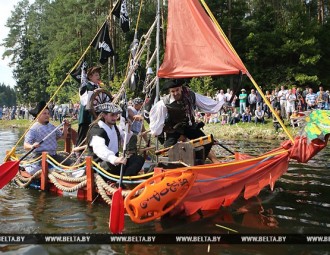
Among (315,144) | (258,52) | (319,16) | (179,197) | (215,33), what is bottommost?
(179,197)

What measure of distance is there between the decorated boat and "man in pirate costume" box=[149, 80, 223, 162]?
331 mm

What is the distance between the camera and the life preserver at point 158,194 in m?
5.20

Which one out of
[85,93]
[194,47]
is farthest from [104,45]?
[194,47]

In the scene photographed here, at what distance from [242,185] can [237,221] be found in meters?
0.53

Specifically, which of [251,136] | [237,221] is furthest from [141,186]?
[251,136]

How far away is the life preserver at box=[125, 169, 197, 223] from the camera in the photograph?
205 inches

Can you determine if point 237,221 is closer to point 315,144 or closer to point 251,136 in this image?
point 315,144

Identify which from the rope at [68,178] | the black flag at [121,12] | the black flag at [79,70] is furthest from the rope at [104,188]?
the black flag at [121,12]

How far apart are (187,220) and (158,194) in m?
0.97

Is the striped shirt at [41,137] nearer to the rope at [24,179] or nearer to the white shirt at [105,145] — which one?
the rope at [24,179]

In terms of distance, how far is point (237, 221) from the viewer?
5.88 m

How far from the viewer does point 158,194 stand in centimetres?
526

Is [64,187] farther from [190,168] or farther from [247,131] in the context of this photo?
[247,131]

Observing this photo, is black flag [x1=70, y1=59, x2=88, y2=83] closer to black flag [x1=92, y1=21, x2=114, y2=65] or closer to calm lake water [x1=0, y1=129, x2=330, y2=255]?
black flag [x1=92, y1=21, x2=114, y2=65]
